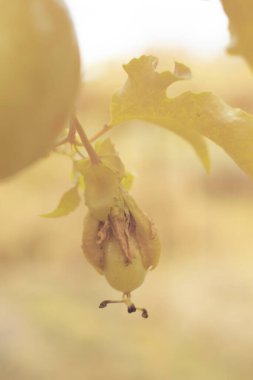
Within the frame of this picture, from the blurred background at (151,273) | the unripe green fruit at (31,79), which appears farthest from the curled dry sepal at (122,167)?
the blurred background at (151,273)

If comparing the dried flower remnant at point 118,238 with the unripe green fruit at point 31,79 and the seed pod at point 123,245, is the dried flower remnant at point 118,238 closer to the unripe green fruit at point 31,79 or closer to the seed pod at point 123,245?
the seed pod at point 123,245

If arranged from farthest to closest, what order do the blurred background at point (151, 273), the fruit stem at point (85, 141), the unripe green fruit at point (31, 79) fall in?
1. the blurred background at point (151, 273)
2. the fruit stem at point (85, 141)
3. the unripe green fruit at point (31, 79)

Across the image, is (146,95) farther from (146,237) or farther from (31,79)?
(31,79)

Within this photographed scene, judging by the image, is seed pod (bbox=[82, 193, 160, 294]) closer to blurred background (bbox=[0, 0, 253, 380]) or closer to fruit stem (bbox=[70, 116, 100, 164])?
fruit stem (bbox=[70, 116, 100, 164])

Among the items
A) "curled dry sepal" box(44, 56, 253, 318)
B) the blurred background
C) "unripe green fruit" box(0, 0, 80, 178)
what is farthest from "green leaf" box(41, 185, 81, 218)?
the blurred background

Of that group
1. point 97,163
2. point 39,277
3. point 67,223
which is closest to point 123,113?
point 97,163

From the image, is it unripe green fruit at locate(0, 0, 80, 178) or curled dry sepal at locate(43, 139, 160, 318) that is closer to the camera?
unripe green fruit at locate(0, 0, 80, 178)
